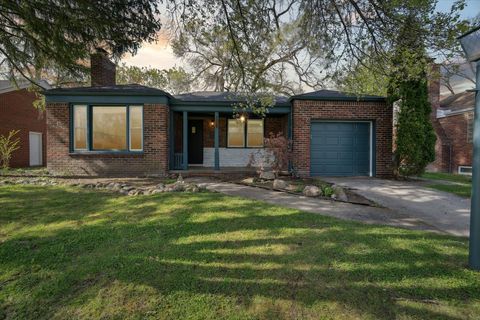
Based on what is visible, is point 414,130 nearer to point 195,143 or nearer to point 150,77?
point 195,143

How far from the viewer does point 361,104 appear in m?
10.7

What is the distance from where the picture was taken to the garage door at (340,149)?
35.8 feet

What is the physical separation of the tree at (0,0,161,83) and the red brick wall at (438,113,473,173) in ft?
61.1

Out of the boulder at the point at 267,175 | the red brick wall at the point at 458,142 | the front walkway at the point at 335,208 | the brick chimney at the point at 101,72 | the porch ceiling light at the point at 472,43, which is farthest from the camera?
the red brick wall at the point at 458,142

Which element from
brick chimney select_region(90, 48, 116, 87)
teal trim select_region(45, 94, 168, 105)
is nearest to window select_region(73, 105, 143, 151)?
teal trim select_region(45, 94, 168, 105)

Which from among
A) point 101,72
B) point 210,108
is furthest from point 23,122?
point 210,108

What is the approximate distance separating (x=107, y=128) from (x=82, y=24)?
5.24 meters

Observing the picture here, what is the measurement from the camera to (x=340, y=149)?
11.0m

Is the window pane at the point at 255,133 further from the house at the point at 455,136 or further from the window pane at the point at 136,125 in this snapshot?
the house at the point at 455,136

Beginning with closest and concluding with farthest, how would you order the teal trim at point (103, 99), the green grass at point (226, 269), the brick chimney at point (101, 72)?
the green grass at point (226, 269)
the teal trim at point (103, 99)
the brick chimney at point (101, 72)

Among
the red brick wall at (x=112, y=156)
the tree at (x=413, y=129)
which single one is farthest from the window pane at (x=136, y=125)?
the tree at (x=413, y=129)

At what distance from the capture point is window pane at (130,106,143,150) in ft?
34.3

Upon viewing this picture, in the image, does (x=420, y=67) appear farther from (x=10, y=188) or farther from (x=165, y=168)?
(x=10, y=188)

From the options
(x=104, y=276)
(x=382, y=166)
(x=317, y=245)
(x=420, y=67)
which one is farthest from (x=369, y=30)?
(x=382, y=166)
